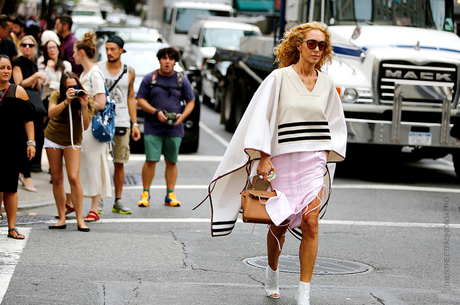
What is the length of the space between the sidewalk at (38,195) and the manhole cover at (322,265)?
11.6 feet

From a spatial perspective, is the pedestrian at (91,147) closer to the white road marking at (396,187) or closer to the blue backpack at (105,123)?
the blue backpack at (105,123)

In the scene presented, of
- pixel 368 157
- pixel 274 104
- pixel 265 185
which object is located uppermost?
pixel 274 104

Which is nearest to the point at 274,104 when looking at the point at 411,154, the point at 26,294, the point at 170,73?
the point at 26,294

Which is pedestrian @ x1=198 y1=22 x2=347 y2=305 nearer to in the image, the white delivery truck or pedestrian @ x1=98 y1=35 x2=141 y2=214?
pedestrian @ x1=98 y1=35 x2=141 y2=214

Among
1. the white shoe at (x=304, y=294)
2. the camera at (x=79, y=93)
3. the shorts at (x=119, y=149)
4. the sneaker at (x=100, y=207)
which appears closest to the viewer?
the white shoe at (x=304, y=294)

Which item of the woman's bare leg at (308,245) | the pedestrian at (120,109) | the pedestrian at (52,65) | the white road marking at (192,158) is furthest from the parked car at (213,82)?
the woman's bare leg at (308,245)

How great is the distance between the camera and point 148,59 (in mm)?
13133

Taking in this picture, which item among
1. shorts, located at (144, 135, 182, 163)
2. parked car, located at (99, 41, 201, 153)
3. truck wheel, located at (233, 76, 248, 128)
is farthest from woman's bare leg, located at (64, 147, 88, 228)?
truck wheel, located at (233, 76, 248, 128)

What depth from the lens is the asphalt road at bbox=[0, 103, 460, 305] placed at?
17.6ft

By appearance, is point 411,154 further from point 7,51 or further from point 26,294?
point 26,294

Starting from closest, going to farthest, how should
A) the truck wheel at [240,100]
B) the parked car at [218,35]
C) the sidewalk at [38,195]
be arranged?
the sidewalk at [38,195], the truck wheel at [240,100], the parked car at [218,35]

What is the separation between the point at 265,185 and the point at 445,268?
2.18 metres

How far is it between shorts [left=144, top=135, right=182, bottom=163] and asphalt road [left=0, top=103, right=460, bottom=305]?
1.98 ft

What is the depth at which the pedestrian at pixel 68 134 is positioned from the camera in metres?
7.33
